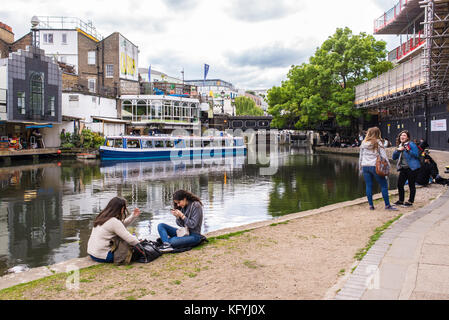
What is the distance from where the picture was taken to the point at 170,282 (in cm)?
523

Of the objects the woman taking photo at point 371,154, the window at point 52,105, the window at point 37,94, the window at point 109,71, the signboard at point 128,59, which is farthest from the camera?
the signboard at point 128,59

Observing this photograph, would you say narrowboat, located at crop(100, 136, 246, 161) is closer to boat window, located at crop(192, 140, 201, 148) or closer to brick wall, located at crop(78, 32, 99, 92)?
boat window, located at crop(192, 140, 201, 148)

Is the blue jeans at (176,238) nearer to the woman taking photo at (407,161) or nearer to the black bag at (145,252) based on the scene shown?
the black bag at (145,252)

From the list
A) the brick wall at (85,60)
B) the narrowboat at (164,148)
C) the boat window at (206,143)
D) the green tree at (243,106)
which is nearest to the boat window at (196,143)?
the narrowboat at (164,148)

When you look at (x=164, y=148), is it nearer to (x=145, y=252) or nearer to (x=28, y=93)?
(x=28, y=93)

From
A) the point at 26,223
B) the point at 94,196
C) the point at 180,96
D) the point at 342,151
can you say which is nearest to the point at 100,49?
the point at 180,96

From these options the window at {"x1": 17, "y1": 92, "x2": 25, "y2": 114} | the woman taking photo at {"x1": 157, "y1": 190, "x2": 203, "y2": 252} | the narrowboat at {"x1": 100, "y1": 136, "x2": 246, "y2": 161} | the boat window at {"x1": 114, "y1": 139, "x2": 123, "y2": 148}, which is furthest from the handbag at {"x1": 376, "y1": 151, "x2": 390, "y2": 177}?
the window at {"x1": 17, "y1": 92, "x2": 25, "y2": 114}

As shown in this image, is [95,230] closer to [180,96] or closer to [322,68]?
[322,68]

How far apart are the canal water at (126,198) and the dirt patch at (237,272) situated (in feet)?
8.67

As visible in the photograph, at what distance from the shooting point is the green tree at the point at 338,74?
1791 inches

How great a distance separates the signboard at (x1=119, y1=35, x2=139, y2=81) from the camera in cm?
5444

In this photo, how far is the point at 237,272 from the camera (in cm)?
553

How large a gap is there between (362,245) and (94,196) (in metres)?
11.9

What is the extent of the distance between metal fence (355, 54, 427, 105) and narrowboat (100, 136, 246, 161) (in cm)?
1583
